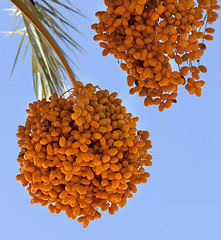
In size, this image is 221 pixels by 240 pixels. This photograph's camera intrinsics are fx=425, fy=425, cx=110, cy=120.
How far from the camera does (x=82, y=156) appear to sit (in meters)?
1.25

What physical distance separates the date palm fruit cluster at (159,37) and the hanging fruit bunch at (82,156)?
0.48ft

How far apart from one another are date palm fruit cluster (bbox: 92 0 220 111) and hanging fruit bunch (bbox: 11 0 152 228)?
0.48 ft

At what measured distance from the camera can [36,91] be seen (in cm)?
238

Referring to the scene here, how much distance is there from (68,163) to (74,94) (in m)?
0.25

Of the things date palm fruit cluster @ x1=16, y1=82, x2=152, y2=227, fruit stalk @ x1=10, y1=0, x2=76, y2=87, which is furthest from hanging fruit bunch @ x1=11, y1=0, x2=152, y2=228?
fruit stalk @ x1=10, y1=0, x2=76, y2=87

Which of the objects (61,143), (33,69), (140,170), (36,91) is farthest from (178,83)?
(33,69)

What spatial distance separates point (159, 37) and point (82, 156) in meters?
0.43

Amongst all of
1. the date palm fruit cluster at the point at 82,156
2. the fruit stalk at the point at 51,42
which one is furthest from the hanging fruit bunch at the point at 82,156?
the fruit stalk at the point at 51,42

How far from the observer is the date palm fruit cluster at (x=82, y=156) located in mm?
1271

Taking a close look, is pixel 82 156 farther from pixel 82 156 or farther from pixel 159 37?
pixel 159 37

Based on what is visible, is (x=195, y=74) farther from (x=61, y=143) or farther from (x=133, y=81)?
(x=61, y=143)

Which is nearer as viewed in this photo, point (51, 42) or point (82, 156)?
point (82, 156)

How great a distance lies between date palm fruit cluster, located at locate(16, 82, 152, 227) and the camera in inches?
50.1

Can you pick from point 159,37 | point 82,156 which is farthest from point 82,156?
point 159,37
